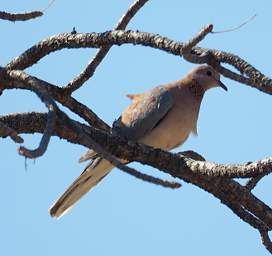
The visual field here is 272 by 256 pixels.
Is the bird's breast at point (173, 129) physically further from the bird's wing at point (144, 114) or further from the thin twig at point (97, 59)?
the thin twig at point (97, 59)

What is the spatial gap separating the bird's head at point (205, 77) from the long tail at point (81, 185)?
1502 millimetres

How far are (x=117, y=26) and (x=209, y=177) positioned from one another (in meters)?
1.51

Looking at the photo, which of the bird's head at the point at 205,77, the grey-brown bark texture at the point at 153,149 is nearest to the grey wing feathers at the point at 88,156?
the grey-brown bark texture at the point at 153,149

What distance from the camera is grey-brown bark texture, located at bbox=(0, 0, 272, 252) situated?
299 cm

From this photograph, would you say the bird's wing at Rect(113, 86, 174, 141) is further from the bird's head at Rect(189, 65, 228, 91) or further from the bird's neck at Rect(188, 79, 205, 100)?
the bird's head at Rect(189, 65, 228, 91)

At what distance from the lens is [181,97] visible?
20.8 feet

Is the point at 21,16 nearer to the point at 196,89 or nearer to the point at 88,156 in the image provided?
the point at 88,156

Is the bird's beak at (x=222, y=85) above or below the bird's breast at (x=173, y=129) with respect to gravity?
above

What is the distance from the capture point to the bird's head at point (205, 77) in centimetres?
680

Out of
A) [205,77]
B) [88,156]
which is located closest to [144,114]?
[88,156]

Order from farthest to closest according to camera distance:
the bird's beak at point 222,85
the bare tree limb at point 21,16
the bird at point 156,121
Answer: the bird's beak at point 222,85 < the bird at point 156,121 < the bare tree limb at point 21,16

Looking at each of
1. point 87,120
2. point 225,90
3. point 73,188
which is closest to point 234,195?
point 87,120

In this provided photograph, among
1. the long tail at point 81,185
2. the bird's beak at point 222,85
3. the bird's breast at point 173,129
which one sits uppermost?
the bird's beak at point 222,85

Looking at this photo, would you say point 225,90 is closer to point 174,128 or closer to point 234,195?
point 174,128
